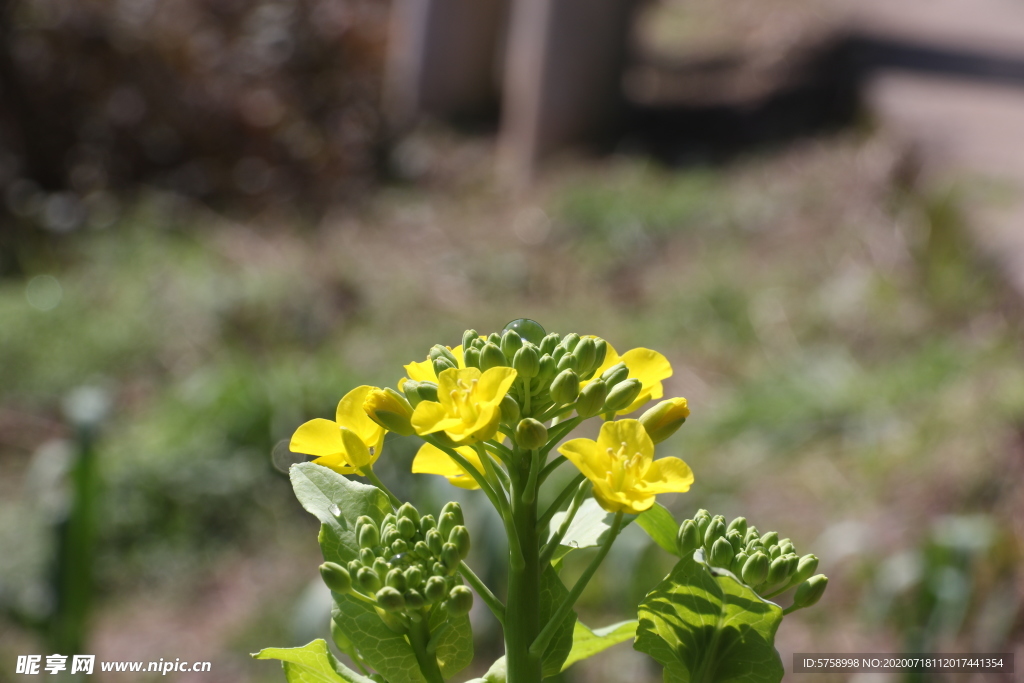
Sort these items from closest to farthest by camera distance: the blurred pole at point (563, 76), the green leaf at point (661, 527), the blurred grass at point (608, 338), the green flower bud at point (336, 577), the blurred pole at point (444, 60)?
the green flower bud at point (336, 577), the green leaf at point (661, 527), the blurred grass at point (608, 338), the blurred pole at point (563, 76), the blurred pole at point (444, 60)

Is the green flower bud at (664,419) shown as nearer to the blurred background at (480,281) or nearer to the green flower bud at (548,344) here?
the green flower bud at (548,344)

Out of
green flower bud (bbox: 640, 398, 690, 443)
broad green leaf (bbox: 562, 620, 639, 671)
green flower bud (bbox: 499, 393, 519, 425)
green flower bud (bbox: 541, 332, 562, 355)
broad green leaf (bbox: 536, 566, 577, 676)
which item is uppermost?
green flower bud (bbox: 541, 332, 562, 355)

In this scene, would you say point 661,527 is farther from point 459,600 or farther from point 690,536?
point 459,600

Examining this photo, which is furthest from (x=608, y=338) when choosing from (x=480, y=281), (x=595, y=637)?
(x=595, y=637)

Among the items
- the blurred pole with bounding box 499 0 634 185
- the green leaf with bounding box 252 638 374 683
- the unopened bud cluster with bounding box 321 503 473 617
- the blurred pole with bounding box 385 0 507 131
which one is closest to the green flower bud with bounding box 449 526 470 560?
the unopened bud cluster with bounding box 321 503 473 617

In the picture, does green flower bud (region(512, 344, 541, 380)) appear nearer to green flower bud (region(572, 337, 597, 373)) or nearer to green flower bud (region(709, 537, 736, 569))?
green flower bud (region(572, 337, 597, 373))

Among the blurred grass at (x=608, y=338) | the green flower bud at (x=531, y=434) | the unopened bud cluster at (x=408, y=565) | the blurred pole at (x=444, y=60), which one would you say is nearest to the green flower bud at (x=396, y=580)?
the unopened bud cluster at (x=408, y=565)
